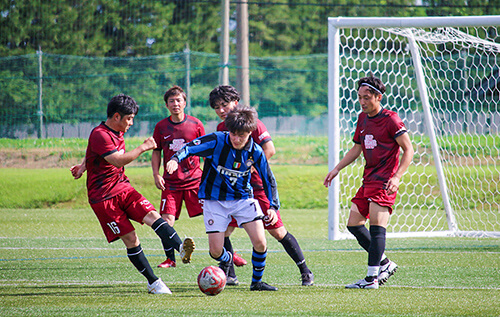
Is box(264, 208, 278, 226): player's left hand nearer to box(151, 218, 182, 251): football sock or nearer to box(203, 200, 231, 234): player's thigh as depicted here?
box(203, 200, 231, 234): player's thigh

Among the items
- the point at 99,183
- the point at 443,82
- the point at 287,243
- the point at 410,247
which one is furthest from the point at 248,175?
the point at 443,82

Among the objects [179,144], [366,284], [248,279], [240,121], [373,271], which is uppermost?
[240,121]

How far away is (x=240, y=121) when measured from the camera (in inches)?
173

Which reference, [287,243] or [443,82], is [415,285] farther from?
[443,82]

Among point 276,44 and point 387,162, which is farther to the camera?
point 276,44

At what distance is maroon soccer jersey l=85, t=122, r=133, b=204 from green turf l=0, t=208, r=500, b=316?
2.61ft

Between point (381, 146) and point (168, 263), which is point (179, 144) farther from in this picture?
point (381, 146)

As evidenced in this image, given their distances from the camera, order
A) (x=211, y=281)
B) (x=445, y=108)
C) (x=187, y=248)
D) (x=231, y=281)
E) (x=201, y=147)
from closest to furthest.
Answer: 1. (x=211, y=281)
2. (x=187, y=248)
3. (x=201, y=147)
4. (x=231, y=281)
5. (x=445, y=108)

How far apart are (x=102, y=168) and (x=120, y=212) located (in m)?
0.39

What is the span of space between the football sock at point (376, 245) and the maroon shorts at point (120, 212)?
187 cm

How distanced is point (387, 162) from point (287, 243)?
111 centimetres

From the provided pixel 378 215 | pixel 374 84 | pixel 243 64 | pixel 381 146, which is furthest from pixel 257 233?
pixel 243 64

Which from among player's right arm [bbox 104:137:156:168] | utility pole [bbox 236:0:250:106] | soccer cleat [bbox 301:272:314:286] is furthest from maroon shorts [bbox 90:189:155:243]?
utility pole [bbox 236:0:250:106]

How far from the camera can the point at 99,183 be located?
4703mm
